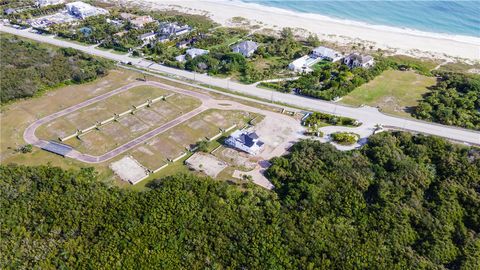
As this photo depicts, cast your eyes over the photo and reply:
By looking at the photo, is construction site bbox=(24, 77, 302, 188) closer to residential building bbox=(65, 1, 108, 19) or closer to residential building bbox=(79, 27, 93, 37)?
residential building bbox=(79, 27, 93, 37)

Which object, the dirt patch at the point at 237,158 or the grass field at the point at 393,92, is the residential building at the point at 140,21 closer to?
the dirt patch at the point at 237,158

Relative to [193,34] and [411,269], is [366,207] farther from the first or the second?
[193,34]

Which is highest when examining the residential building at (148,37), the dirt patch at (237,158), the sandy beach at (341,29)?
the sandy beach at (341,29)

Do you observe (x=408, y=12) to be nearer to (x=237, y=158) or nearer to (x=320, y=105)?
(x=320, y=105)

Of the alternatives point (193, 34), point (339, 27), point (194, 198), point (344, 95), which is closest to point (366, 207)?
point (194, 198)

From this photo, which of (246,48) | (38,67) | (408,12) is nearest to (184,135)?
(246,48)

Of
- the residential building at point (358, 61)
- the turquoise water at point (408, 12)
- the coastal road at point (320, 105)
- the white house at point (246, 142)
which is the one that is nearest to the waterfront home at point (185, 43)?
the coastal road at point (320, 105)
